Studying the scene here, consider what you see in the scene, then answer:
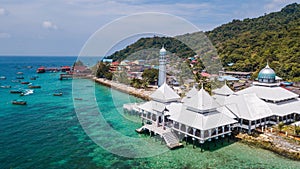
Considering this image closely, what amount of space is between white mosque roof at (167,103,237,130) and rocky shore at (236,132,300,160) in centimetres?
177

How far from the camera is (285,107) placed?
2031 cm

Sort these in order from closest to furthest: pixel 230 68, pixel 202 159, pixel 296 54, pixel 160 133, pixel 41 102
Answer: pixel 202 159
pixel 160 133
pixel 41 102
pixel 296 54
pixel 230 68

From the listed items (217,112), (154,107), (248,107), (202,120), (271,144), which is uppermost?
(248,107)

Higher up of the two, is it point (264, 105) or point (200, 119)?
point (264, 105)

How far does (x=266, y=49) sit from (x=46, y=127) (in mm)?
44332

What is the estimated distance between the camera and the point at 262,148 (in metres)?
16.6

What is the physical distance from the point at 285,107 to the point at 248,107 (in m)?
4.10

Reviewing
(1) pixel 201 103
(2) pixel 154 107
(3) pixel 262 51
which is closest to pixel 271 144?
(1) pixel 201 103

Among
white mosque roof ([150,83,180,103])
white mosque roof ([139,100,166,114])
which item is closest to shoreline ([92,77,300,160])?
white mosque roof ([150,83,180,103])

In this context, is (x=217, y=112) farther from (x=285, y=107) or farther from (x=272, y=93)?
(x=285, y=107)

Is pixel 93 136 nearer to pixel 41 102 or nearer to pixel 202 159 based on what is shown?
pixel 202 159

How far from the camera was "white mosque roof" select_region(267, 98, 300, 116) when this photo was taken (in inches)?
769

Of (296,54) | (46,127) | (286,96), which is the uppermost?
(296,54)

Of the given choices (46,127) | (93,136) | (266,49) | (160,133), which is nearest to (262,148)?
(160,133)
